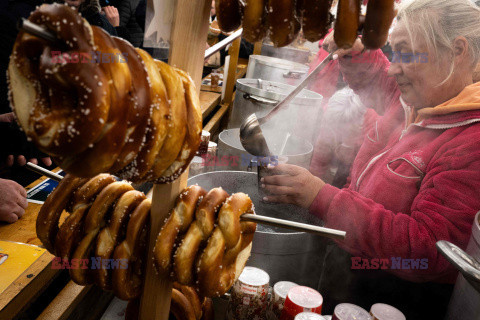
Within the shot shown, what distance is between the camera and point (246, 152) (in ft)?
6.92

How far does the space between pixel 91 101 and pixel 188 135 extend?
0.75ft

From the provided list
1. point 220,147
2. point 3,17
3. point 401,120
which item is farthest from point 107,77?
point 3,17

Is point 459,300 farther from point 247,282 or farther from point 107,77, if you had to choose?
point 107,77

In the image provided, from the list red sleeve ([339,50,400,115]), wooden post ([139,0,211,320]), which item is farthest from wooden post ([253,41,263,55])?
wooden post ([139,0,211,320])

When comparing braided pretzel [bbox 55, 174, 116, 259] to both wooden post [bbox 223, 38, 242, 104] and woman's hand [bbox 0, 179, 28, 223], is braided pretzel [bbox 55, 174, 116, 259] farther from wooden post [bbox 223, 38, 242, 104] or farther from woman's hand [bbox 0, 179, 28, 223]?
wooden post [bbox 223, 38, 242, 104]

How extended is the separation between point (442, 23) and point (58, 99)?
1.60 metres

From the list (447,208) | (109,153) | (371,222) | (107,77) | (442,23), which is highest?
(442,23)

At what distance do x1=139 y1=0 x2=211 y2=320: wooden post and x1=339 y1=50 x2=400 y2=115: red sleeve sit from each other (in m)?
1.91

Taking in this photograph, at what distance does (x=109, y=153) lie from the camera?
61cm

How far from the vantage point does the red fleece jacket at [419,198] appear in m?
1.39

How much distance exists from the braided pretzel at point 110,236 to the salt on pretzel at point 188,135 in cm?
19

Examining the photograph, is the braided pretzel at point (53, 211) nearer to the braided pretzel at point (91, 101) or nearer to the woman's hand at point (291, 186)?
the braided pretzel at point (91, 101)

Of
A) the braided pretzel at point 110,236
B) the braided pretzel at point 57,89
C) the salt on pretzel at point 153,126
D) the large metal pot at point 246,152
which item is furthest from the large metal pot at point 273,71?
the braided pretzel at point 57,89

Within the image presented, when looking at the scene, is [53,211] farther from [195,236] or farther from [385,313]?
[385,313]
